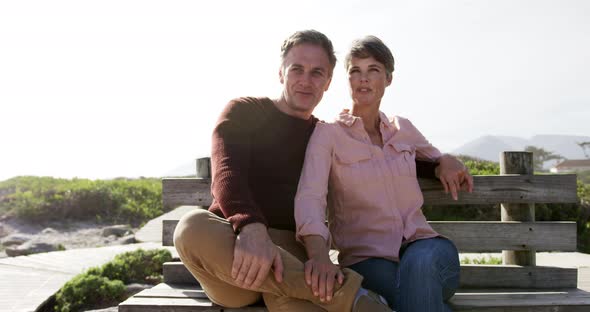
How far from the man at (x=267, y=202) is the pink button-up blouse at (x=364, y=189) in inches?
5.7

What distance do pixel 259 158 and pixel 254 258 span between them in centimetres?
65

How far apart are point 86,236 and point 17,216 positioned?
→ 220 cm

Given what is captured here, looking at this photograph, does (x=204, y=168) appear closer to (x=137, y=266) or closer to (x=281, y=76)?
(x=281, y=76)

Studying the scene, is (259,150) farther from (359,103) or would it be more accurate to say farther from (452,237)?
(452,237)

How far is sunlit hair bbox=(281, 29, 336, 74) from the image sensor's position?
300cm

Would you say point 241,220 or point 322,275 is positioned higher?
point 241,220

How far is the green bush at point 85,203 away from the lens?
1162 cm

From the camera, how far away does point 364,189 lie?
3000mm

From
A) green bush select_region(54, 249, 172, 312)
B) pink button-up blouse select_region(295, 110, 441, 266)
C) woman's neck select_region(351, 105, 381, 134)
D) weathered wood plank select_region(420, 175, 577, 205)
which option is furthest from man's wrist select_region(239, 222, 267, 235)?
green bush select_region(54, 249, 172, 312)

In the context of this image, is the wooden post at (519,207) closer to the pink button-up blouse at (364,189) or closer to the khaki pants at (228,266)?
the pink button-up blouse at (364,189)

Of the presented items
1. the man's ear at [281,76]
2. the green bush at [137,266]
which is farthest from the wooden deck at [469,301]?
the green bush at [137,266]

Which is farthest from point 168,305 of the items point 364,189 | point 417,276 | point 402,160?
point 402,160

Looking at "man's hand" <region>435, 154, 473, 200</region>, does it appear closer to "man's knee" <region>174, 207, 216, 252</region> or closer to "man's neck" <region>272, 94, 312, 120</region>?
"man's neck" <region>272, 94, 312, 120</region>

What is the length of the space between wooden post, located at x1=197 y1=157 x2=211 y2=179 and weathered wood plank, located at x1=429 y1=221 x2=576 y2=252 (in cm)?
152
